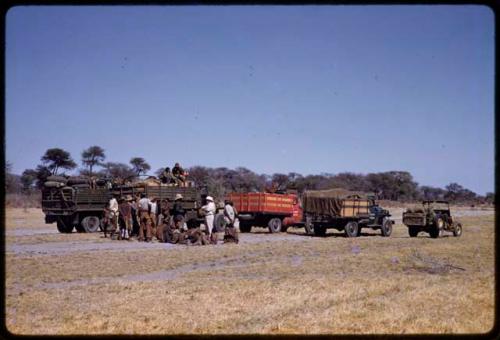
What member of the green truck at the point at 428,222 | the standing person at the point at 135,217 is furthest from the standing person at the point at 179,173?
the green truck at the point at 428,222

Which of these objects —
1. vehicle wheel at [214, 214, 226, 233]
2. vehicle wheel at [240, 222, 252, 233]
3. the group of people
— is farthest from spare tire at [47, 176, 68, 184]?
vehicle wheel at [240, 222, 252, 233]

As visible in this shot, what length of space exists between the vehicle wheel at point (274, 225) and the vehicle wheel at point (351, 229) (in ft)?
12.2

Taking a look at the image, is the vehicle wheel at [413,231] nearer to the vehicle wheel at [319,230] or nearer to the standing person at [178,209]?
the vehicle wheel at [319,230]

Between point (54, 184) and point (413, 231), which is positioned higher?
point (54, 184)

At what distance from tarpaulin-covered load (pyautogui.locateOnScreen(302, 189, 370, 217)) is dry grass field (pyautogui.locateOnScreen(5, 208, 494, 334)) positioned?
730 centimetres

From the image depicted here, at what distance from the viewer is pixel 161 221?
805 inches

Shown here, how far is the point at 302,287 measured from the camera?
31.6 feet

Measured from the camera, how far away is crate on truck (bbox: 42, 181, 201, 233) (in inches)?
901

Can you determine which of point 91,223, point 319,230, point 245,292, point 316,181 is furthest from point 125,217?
point 316,181

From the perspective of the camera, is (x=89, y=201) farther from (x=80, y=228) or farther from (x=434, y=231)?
(x=434, y=231)

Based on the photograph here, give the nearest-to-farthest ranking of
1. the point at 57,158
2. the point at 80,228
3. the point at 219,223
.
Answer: the point at 219,223
the point at 80,228
the point at 57,158

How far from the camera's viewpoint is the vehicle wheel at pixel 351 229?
22.9 meters

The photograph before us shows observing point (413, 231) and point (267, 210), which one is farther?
point (267, 210)

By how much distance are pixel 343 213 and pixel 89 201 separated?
9.78 m
